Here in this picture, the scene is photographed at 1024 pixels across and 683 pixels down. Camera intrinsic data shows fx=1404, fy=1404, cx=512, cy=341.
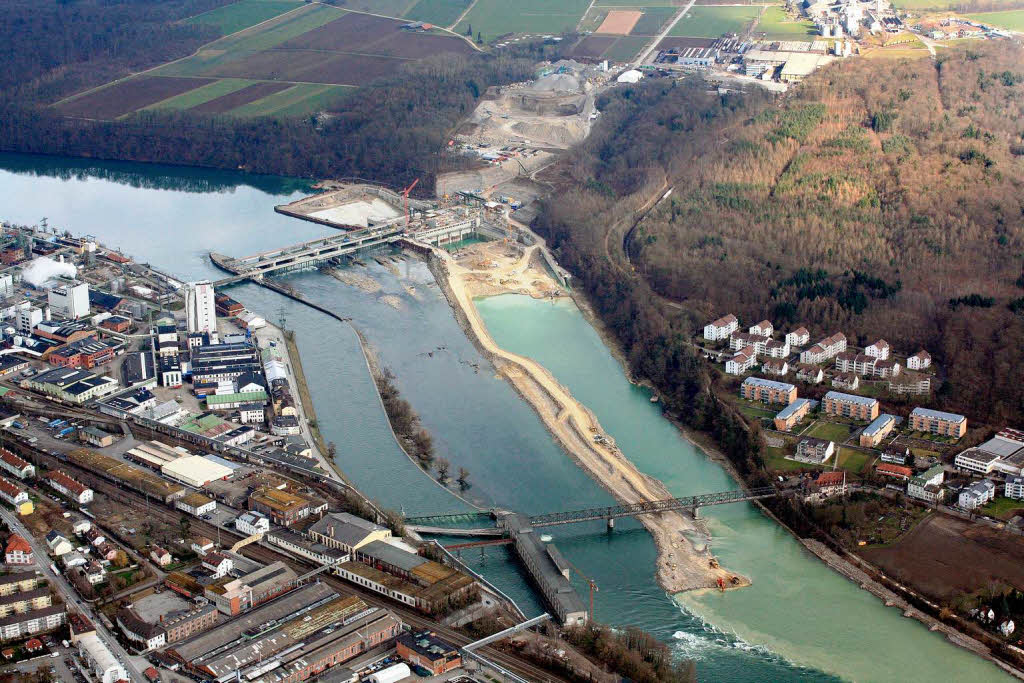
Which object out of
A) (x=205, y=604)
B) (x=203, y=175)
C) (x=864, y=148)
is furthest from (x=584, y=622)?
(x=203, y=175)

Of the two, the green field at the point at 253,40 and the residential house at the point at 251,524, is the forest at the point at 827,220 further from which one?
the green field at the point at 253,40

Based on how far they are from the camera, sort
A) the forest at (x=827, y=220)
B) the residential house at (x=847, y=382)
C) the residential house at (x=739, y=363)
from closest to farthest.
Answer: the residential house at (x=847, y=382) < the residential house at (x=739, y=363) < the forest at (x=827, y=220)

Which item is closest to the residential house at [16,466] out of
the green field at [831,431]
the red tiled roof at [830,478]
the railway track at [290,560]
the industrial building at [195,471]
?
the railway track at [290,560]

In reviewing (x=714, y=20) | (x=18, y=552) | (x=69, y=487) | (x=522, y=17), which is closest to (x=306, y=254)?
(x=69, y=487)

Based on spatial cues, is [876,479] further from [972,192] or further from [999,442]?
[972,192]

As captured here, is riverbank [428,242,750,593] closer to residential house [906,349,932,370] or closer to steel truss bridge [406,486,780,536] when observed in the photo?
steel truss bridge [406,486,780,536]

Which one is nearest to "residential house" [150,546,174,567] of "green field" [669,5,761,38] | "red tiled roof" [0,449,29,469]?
"red tiled roof" [0,449,29,469]

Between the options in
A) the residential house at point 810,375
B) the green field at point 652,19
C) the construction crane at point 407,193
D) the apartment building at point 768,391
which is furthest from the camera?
the green field at point 652,19
